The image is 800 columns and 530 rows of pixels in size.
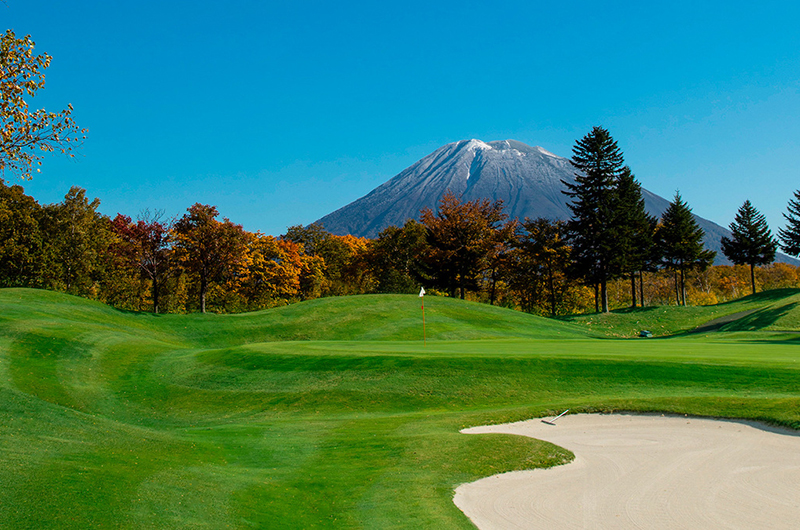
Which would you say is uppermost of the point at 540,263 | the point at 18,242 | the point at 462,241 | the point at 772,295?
the point at 462,241

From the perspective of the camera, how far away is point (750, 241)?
65.2m

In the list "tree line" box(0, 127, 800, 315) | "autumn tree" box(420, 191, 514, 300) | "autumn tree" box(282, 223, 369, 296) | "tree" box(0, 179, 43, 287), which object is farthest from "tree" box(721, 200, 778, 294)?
"tree" box(0, 179, 43, 287)

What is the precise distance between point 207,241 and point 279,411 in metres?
33.0

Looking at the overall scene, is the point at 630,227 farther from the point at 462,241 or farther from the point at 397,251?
the point at 397,251

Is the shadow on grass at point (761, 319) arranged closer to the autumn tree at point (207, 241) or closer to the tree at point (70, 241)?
the autumn tree at point (207, 241)

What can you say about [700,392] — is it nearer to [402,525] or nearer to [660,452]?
[660,452]

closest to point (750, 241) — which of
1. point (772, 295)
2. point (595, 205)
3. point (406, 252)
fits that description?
point (772, 295)

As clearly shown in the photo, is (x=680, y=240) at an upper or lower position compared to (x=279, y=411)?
upper

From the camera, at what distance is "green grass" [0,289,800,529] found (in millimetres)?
7164

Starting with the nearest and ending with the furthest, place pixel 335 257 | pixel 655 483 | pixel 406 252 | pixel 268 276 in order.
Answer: pixel 655 483, pixel 268 276, pixel 406 252, pixel 335 257

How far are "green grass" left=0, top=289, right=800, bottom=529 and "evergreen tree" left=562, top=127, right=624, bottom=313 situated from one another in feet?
73.8

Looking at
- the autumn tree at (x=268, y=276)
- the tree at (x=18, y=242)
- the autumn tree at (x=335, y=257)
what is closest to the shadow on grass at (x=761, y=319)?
the autumn tree at (x=335, y=257)

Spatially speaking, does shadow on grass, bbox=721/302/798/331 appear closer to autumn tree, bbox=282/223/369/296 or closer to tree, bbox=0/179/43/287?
autumn tree, bbox=282/223/369/296

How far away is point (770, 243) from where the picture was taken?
213 ft
